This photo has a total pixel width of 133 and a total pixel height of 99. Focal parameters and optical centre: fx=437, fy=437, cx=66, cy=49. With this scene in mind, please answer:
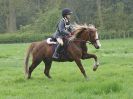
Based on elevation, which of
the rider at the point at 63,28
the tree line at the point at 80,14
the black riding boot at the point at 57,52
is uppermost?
the rider at the point at 63,28

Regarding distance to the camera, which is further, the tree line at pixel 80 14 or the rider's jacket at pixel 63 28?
the tree line at pixel 80 14

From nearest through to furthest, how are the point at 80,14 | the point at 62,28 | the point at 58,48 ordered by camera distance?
the point at 62,28 < the point at 58,48 < the point at 80,14

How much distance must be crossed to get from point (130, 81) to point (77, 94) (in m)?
3.42

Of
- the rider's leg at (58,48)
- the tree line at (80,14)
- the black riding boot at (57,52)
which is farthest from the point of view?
the tree line at (80,14)

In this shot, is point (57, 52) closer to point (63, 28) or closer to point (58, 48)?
point (58, 48)

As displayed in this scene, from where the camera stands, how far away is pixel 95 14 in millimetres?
77250

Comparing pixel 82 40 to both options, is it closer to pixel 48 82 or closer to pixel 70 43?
pixel 70 43

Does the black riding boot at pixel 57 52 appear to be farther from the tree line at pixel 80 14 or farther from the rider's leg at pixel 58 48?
the tree line at pixel 80 14

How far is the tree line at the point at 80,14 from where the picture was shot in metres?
71.1

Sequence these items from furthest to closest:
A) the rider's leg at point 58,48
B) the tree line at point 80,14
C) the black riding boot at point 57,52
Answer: the tree line at point 80,14, the black riding boot at point 57,52, the rider's leg at point 58,48

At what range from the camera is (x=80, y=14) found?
78.4 metres

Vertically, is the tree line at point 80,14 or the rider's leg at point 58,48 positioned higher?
the rider's leg at point 58,48

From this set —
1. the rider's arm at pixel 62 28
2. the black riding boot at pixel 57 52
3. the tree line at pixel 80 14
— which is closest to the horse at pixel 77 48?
the black riding boot at pixel 57 52

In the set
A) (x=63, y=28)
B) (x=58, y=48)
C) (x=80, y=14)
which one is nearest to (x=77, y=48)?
(x=58, y=48)
